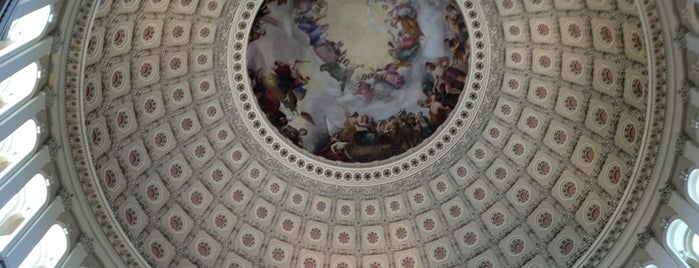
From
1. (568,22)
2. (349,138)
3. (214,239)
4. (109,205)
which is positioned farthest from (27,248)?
(568,22)

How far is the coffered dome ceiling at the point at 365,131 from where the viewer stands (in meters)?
20.9

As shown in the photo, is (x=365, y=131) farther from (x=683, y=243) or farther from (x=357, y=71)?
(x=683, y=243)

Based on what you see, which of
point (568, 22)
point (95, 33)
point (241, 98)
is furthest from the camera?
point (241, 98)

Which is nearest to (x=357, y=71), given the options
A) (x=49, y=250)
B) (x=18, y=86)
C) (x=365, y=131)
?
(x=365, y=131)

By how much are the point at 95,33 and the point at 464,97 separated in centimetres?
1437

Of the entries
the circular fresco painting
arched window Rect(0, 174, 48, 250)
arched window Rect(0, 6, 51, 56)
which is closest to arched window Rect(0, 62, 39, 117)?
arched window Rect(0, 6, 51, 56)

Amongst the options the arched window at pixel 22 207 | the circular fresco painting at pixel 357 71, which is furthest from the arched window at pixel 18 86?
the circular fresco painting at pixel 357 71

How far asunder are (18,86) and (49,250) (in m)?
4.99

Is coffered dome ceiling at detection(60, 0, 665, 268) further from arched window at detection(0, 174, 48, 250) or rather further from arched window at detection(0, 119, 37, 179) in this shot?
arched window at detection(0, 119, 37, 179)

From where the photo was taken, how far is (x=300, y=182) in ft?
86.6

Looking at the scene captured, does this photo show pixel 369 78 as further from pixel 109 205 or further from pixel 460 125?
pixel 109 205

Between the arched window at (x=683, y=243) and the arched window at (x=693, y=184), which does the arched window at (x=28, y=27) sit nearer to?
the arched window at (x=693, y=184)

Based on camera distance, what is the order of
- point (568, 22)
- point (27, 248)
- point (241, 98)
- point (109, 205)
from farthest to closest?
1. point (241, 98)
2. point (568, 22)
3. point (109, 205)
4. point (27, 248)

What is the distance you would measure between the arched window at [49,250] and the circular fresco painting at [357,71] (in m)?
10.4
